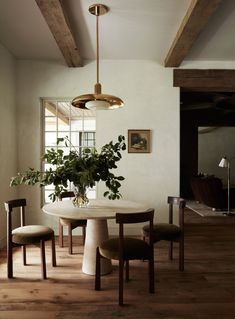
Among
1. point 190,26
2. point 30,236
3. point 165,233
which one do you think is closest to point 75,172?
point 30,236

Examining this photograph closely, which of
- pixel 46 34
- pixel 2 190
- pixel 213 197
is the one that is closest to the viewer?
pixel 46 34

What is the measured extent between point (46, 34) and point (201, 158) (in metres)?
8.98

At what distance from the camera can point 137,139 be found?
179 inches

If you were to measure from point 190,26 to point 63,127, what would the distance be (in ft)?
8.17

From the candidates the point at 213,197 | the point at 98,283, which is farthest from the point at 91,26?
the point at 213,197

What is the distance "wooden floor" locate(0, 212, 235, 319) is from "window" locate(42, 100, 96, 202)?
1767mm

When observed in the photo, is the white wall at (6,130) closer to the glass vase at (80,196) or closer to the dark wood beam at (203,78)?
the glass vase at (80,196)

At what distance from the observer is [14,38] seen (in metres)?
3.73

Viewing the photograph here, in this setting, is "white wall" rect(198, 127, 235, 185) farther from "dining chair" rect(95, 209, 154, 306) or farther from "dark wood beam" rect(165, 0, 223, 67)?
"dining chair" rect(95, 209, 154, 306)

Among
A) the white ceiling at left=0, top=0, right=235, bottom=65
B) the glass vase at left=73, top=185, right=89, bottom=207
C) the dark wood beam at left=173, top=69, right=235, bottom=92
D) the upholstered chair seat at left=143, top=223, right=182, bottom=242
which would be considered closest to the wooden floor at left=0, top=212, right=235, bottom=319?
the upholstered chair seat at left=143, top=223, right=182, bottom=242

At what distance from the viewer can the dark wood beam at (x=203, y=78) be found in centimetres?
453

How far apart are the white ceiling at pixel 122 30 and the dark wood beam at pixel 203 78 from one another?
0.22m

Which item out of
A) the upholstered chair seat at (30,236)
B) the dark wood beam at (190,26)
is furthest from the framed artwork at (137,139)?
the upholstered chair seat at (30,236)

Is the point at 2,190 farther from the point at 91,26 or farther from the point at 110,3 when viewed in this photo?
the point at 110,3
